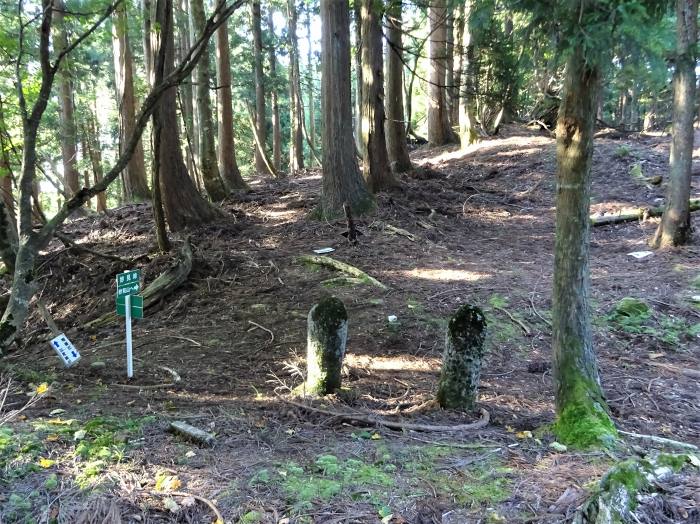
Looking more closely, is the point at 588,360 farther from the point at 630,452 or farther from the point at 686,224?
the point at 686,224

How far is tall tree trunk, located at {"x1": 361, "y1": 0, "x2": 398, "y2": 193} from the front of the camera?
39.9 feet

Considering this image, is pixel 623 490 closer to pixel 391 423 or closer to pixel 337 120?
pixel 391 423

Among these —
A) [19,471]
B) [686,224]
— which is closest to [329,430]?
[19,471]

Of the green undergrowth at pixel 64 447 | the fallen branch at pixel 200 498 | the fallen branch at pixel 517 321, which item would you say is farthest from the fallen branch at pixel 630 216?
the fallen branch at pixel 200 498

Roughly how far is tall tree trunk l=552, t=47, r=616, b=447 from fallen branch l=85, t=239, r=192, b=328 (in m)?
6.03

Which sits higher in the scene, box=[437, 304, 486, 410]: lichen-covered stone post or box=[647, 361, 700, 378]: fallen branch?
box=[437, 304, 486, 410]: lichen-covered stone post

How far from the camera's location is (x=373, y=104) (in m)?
12.5

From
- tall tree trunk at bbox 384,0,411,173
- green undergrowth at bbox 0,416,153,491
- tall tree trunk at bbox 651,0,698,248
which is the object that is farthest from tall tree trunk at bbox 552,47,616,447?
tall tree trunk at bbox 384,0,411,173

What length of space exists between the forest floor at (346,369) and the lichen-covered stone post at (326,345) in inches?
11.5

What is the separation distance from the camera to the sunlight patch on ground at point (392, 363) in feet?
20.3

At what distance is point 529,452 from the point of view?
387 centimetres

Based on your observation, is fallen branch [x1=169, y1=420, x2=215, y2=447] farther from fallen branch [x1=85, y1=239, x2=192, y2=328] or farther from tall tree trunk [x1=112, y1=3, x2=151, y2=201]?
tall tree trunk [x1=112, y1=3, x2=151, y2=201]

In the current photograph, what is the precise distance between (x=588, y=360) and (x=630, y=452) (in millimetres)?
936

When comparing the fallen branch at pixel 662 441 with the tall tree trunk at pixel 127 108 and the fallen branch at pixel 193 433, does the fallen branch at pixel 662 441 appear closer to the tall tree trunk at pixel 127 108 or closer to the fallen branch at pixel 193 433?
the fallen branch at pixel 193 433
